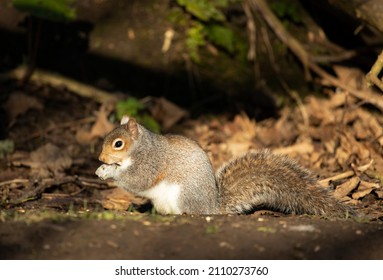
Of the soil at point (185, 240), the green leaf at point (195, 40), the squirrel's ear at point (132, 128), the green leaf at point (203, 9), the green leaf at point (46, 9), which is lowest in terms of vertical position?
the soil at point (185, 240)

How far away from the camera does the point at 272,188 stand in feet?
17.4

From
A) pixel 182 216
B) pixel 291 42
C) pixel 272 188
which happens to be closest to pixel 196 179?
pixel 182 216

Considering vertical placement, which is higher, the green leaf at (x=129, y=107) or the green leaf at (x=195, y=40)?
the green leaf at (x=195, y=40)

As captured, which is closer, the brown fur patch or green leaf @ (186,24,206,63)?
the brown fur patch

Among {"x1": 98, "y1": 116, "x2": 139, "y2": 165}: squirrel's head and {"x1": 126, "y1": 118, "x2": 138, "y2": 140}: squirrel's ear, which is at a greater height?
{"x1": 126, "y1": 118, "x2": 138, "y2": 140}: squirrel's ear

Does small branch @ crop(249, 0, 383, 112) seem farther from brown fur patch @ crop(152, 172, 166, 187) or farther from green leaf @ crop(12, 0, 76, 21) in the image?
brown fur patch @ crop(152, 172, 166, 187)

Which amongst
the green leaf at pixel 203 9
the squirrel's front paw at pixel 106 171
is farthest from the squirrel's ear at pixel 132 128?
the green leaf at pixel 203 9

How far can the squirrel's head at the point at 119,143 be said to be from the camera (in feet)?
17.6

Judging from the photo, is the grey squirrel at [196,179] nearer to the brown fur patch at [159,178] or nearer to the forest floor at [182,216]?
the brown fur patch at [159,178]

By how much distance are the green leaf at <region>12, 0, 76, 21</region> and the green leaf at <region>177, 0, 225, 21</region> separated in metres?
1.56

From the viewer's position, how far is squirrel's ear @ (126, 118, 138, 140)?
5.40m

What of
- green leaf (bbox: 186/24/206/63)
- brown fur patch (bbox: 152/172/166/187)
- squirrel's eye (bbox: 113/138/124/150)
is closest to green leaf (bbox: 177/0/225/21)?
green leaf (bbox: 186/24/206/63)

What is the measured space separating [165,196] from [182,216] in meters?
0.43

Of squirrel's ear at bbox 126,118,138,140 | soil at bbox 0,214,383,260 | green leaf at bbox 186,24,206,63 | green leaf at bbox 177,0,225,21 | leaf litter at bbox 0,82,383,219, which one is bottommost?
leaf litter at bbox 0,82,383,219
